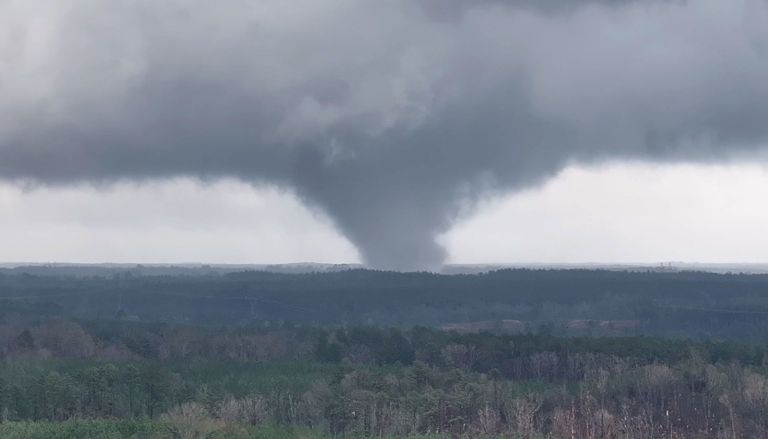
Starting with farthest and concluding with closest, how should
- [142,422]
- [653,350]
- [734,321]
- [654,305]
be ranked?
1. [654,305]
2. [734,321]
3. [653,350]
4. [142,422]

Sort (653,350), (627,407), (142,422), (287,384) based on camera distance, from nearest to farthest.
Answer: (142,422), (627,407), (287,384), (653,350)

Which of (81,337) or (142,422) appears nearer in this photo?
(142,422)

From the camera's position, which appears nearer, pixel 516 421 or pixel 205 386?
pixel 516 421

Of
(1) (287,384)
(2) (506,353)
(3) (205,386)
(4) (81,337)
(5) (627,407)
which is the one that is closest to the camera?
→ (5) (627,407)

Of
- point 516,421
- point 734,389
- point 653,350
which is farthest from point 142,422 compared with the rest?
point 653,350

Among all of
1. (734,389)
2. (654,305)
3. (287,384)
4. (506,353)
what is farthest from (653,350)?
(654,305)

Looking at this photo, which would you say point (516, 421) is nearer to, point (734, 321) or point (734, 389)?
point (734, 389)

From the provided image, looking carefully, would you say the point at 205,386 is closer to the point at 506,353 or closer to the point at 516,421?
the point at 516,421

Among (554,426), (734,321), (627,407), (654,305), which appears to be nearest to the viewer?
(554,426)
